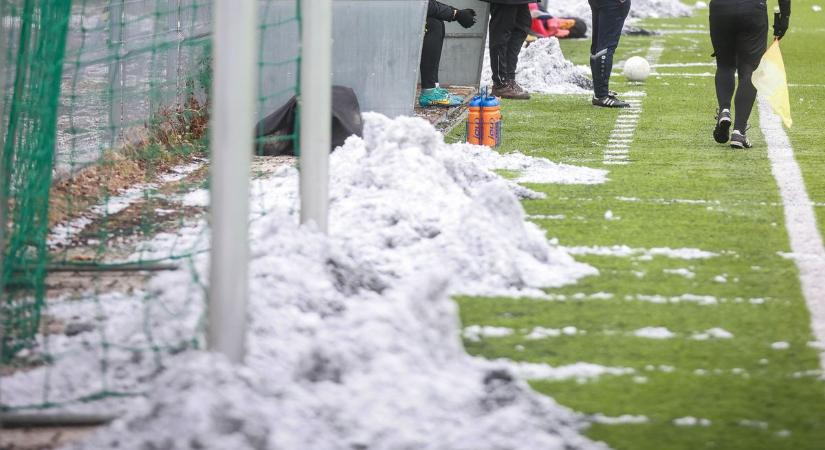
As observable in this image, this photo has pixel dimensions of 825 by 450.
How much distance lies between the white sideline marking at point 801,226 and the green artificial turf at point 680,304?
5 centimetres

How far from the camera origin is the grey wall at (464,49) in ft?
41.0

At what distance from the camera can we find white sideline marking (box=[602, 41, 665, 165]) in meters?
9.00

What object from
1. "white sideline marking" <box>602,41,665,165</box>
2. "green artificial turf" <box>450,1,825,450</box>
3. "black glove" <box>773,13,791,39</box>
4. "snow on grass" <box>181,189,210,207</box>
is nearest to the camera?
"green artificial turf" <box>450,1,825,450</box>

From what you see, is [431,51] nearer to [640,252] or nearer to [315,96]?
[640,252]

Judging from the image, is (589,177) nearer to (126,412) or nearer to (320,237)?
(320,237)

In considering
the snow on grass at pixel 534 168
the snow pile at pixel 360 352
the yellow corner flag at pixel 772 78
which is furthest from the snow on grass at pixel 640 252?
the yellow corner flag at pixel 772 78

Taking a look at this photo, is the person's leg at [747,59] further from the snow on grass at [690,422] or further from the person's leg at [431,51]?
the snow on grass at [690,422]

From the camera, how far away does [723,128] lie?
375 inches

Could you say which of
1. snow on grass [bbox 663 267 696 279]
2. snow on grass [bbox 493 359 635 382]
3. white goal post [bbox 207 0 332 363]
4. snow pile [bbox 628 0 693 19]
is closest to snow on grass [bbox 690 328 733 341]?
snow on grass [bbox 493 359 635 382]

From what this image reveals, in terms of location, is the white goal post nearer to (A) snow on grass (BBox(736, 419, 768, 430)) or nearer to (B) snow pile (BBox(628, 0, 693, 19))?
(A) snow on grass (BBox(736, 419, 768, 430))

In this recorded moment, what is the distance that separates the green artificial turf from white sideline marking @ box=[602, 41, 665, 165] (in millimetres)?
84

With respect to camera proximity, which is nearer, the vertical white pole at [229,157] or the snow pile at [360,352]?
the snow pile at [360,352]

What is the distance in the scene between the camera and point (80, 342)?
4492 mm

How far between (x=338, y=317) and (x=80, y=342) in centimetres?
84
